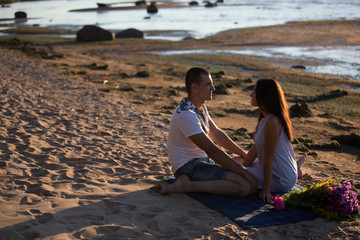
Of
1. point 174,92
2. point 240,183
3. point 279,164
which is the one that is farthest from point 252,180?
point 174,92

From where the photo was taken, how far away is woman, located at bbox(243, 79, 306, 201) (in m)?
4.14

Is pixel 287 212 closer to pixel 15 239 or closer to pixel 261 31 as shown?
pixel 15 239

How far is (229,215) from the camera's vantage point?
394cm

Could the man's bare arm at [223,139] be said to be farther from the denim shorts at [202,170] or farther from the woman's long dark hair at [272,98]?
the woman's long dark hair at [272,98]

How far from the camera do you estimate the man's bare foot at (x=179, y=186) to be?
4.36 m

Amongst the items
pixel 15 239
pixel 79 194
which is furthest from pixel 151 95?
pixel 15 239

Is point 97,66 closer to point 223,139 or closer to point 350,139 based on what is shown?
point 350,139

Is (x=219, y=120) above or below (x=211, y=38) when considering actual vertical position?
below

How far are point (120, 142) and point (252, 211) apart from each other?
9.60ft

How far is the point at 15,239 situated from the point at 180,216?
1403 mm

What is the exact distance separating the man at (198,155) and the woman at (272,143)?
17 cm

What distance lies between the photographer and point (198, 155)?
445cm

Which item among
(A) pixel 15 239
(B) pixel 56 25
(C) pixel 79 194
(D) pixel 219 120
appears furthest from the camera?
(B) pixel 56 25

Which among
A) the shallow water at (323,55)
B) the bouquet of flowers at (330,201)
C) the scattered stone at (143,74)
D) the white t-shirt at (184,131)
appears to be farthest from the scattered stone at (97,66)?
the bouquet of flowers at (330,201)
